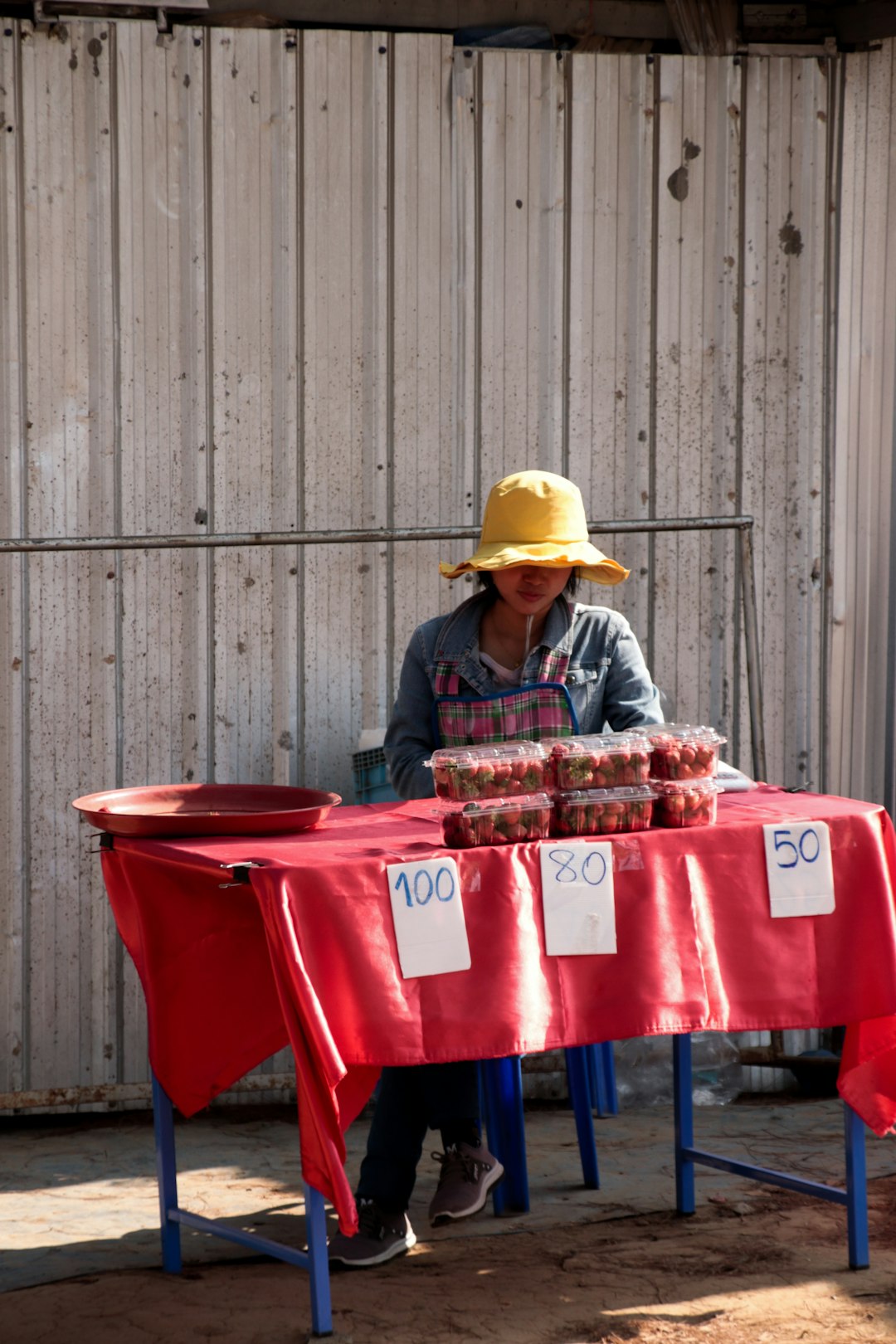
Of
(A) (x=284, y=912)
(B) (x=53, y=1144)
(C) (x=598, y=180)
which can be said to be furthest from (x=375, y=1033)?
(C) (x=598, y=180)

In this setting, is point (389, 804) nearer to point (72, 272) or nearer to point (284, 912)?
point (284, 912)

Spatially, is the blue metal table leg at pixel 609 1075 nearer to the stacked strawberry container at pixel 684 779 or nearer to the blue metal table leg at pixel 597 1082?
the blue metal table leg at pixel 597 1082

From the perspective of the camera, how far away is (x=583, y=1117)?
3.83 metres

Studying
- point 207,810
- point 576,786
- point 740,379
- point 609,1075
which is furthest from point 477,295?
point 609,1075

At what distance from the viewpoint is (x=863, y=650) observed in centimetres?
497

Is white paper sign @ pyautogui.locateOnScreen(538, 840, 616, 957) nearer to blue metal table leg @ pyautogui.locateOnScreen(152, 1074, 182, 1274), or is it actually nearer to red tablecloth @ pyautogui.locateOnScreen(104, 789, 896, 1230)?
red tablecloth @ pyautogui.locateOnScreen(104, 789, 896, 1230)

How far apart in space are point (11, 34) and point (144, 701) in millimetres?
2068

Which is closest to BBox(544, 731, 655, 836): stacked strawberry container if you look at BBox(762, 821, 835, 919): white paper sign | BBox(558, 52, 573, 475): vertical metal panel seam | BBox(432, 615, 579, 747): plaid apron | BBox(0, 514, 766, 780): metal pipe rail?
BBox(762, 821, 835, 919): white paper sign

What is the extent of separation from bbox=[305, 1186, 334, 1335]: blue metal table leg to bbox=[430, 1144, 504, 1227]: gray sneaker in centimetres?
66

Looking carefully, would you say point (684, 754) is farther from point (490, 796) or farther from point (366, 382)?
point (366, 382)

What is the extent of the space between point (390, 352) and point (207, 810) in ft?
6.35

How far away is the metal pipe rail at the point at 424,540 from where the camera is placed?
4320 mm

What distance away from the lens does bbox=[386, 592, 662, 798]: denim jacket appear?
3.58 metres

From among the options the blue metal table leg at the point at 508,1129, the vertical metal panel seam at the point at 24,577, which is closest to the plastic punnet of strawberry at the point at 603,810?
the blue metal table leg at the point at 508,1129
